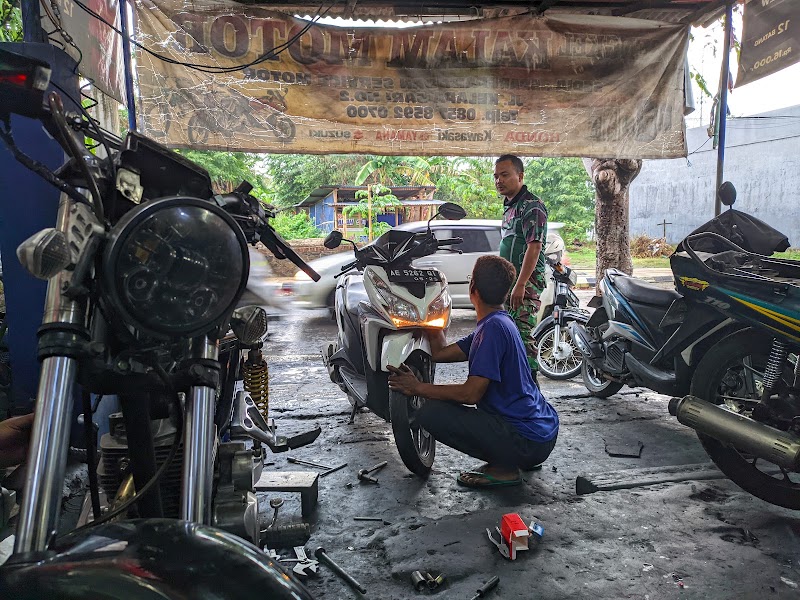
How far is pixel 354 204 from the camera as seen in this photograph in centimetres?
1825

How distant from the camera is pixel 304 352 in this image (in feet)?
22.8

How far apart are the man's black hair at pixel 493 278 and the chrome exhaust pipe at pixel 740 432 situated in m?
1.15

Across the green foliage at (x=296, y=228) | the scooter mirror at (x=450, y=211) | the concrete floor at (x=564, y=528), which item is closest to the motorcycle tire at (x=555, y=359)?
the concrete floor at (x=564, y=528)

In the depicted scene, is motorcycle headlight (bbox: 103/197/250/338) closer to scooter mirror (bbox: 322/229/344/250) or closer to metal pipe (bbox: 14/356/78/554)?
metal pipe (bbox: 14/356/78/554)

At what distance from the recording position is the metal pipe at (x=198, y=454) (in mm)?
1286

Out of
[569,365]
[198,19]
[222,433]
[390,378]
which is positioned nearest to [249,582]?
[222,433]

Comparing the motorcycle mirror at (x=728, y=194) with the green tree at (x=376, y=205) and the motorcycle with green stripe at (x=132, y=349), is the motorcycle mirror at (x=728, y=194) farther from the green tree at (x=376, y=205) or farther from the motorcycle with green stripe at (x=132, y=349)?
the green tree at (x=376, y=205)

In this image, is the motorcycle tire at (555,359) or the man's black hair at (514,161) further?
the motorcycle tire at (555,359)

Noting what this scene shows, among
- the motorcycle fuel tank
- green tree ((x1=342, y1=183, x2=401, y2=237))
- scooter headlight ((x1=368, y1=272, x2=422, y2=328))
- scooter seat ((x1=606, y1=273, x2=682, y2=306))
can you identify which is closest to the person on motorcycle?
scooter headlight ((x1=368, y1=272, x2=422, y2=328))

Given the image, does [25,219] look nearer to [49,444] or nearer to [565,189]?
[49,444]

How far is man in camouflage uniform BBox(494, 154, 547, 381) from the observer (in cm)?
406

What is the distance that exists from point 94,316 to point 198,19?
357cm

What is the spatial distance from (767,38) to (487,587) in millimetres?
4506

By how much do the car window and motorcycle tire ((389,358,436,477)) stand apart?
548 cm
